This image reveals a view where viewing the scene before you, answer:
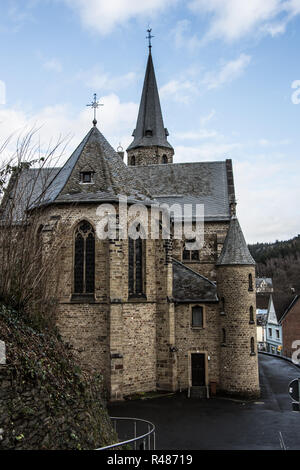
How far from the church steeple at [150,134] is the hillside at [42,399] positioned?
102ft

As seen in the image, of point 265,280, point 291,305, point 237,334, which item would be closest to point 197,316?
point 237,334

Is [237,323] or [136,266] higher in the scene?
[136,266]

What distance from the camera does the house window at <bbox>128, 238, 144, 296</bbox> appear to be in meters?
20.4

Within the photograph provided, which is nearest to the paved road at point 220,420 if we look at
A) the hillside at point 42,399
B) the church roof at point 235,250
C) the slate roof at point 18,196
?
the hillside at point 42,399

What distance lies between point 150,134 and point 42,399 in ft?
115

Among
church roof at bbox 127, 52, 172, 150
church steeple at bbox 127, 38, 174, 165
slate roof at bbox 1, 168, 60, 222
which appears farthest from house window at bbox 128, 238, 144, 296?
church roof at bbox 127, 52, 172, 150

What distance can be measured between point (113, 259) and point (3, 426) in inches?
482

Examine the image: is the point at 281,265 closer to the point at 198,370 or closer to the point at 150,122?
the point at 150,122

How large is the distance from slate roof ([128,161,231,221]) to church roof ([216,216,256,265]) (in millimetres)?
5463

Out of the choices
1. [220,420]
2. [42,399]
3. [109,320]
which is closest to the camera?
[42,399]

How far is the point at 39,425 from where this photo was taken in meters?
7.57

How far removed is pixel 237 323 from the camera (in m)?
21.0

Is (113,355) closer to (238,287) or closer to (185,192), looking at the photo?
(238,287)

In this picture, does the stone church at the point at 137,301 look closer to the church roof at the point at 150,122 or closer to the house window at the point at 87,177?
the house window at the point at 87,177
